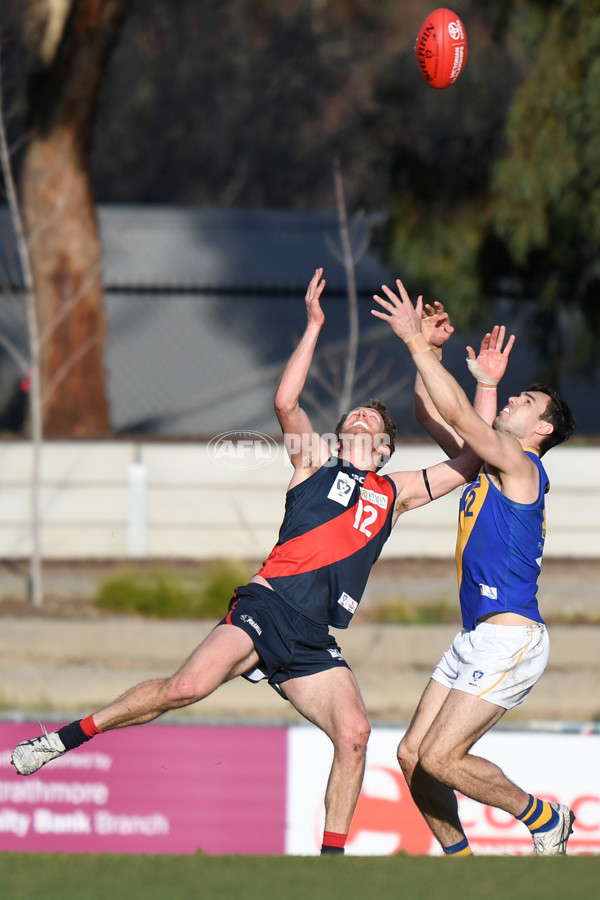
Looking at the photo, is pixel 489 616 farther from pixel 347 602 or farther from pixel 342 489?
pixel 342 489

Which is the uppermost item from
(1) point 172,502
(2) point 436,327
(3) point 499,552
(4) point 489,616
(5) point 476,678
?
(2) point 436,327

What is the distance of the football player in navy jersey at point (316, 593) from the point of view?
6.12 m

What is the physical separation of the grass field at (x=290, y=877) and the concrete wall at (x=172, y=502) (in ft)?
35.0

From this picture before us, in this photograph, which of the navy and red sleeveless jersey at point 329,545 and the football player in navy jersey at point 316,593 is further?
the navy and red sleeveless jersey at point 329,545

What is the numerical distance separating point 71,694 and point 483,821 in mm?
4966

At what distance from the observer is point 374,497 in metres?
6.58

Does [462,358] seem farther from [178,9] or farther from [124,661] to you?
[178,9]

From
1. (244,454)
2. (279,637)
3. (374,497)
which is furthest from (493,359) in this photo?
(244,454)

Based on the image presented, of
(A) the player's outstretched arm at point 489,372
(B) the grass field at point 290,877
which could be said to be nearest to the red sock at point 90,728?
(B) the grass field at point 290,877

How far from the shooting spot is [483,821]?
25.0 ft

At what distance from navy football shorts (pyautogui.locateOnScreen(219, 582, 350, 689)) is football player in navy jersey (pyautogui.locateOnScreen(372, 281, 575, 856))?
61cm

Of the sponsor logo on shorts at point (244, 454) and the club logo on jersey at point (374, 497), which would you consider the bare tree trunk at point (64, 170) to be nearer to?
the sponsor logo on shorts at point (244, 454)

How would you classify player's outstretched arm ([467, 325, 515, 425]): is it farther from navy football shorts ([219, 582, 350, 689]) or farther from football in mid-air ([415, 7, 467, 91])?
football in mid-air ([415, 7, 467, 91])

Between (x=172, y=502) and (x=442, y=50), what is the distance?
9.51m
